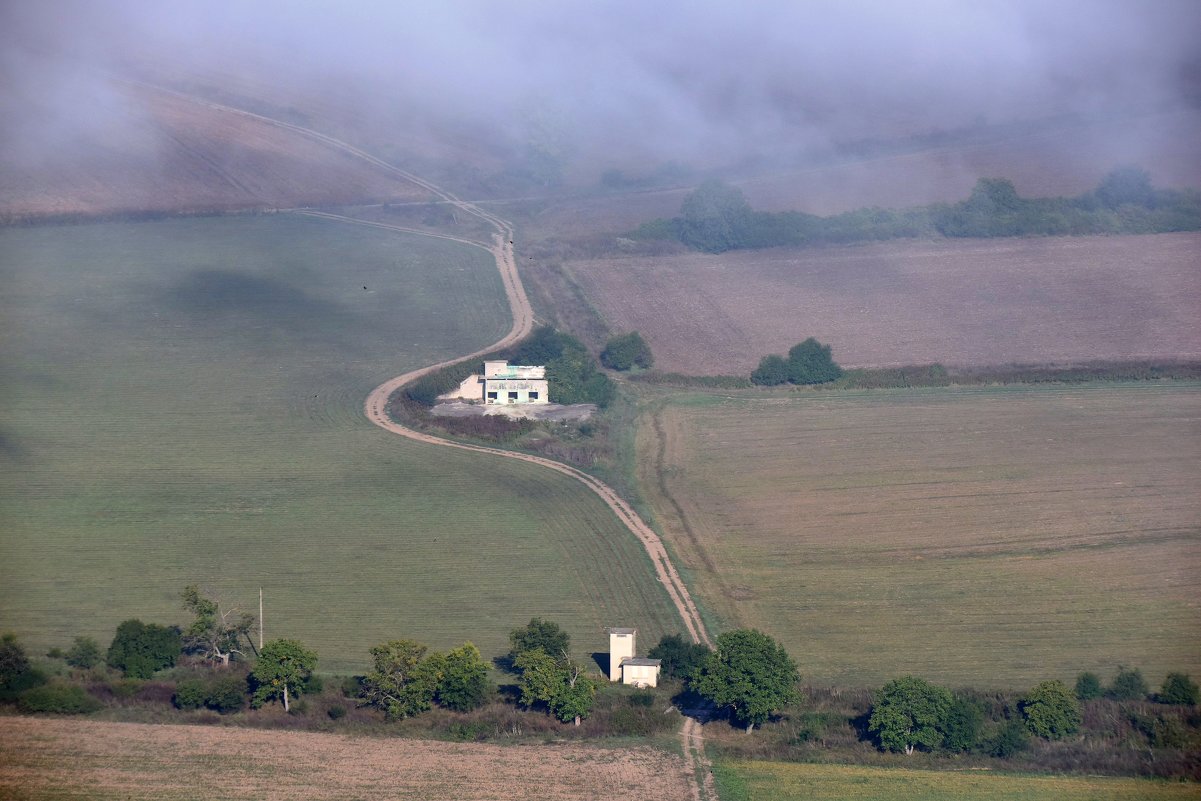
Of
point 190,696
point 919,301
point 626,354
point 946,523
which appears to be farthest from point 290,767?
point 919,301

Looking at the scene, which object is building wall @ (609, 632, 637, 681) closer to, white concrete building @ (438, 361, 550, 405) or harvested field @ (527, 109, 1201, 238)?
white concrete building @ (438, 361, 550, 405)

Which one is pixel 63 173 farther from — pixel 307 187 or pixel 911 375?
pixel 911 375

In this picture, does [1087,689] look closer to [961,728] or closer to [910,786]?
[961,728]

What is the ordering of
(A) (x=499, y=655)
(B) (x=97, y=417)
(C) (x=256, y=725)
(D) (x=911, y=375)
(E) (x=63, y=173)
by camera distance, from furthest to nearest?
→ (E) (x=63, y=173) < (D) (x=911, y=375) < (B) (x=97, y=417) < (A) (x=499, y=655) < (C) (x=256, y=725)

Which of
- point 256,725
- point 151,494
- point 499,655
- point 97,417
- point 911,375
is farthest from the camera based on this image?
point 911,375

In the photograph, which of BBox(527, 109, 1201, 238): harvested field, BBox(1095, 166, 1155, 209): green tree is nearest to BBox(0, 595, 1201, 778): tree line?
BBox(527, 109, 1201, 238): harvested field

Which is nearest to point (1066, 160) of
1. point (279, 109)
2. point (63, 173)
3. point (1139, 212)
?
point (1139, 212)

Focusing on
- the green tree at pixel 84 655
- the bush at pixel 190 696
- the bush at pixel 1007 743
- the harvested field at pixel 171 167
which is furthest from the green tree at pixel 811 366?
the harvested field at pixel 171 167
